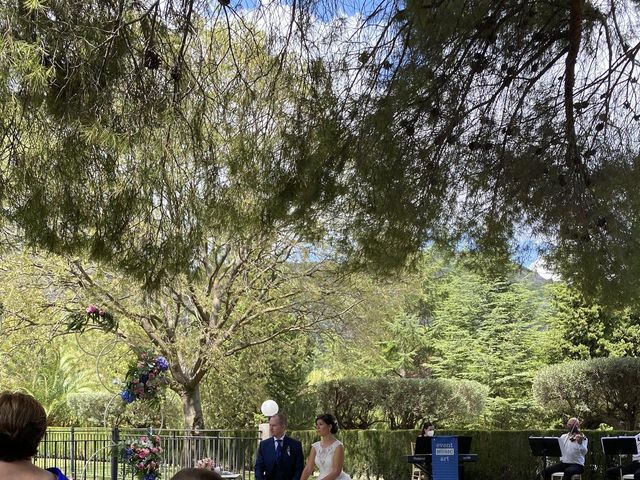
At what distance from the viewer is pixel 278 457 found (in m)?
6.97

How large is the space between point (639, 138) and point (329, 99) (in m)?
3.25

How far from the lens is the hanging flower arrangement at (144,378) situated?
28.9ft

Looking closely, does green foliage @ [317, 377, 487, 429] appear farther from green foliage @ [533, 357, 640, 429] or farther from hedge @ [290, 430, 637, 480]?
hedge @ [290, 430, 637, 480]

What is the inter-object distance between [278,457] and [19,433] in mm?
4412

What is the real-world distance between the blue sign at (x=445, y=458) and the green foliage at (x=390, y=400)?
10.5m

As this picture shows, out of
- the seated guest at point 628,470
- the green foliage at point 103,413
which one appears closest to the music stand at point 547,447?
the seated guest at point 628,470

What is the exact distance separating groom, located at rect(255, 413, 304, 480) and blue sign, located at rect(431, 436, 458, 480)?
6.33 metres

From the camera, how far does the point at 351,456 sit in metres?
19.4

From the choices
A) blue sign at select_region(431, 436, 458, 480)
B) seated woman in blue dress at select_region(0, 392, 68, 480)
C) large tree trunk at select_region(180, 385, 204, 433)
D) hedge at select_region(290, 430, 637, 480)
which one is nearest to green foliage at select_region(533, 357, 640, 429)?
hedge at select_region(290, 430, 637, 480)

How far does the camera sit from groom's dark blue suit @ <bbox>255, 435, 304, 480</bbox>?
22.9ft

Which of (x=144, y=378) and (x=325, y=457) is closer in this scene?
(x=325, y=457)

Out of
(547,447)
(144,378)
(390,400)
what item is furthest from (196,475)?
(390,400)

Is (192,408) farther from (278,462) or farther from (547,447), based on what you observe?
(278,462)

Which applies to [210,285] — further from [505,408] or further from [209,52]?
[505,408]
